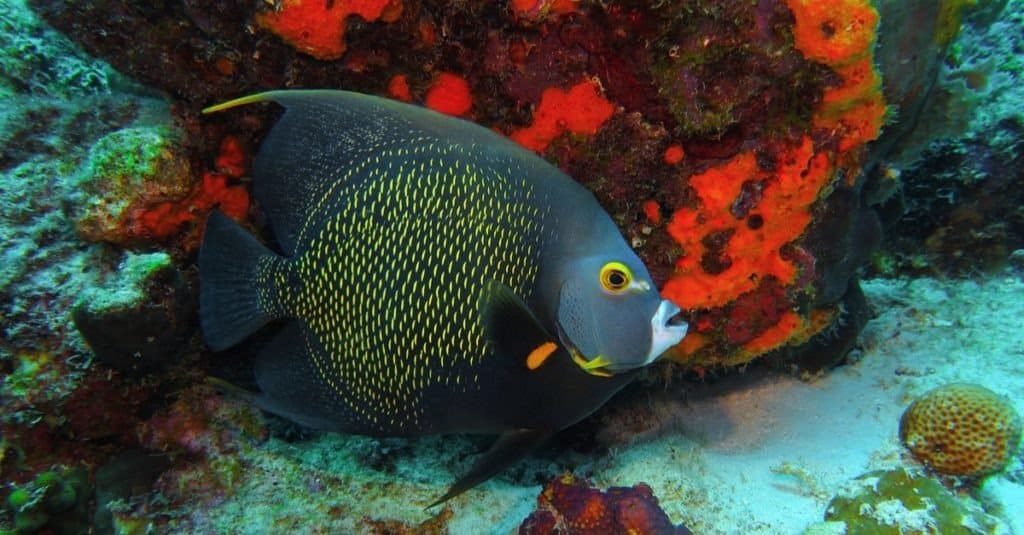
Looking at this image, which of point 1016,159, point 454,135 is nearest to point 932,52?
A: point 454,135

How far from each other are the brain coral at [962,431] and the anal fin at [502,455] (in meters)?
2.70

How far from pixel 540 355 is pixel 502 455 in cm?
40

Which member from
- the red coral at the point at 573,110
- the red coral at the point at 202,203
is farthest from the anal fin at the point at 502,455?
the red coral at the point at 202,203

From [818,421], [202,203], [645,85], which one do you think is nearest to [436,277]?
[645,85]

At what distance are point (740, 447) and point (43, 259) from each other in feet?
13.5

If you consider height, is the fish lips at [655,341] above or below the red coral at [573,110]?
below

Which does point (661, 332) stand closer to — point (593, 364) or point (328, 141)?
point (593, 364)

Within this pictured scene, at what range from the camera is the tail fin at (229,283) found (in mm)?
1981

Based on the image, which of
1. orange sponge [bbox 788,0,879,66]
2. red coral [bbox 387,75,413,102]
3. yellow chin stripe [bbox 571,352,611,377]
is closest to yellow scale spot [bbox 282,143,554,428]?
yellow chin stripe [bbox 571,352,611,377]

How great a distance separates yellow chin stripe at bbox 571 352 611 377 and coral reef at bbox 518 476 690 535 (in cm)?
69

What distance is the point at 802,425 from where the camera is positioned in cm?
361

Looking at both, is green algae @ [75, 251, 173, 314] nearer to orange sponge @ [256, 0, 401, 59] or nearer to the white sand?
orange sponge @ [256, 0, 401, 59]

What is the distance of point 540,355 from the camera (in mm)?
1666

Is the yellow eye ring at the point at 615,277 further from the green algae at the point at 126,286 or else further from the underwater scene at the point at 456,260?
the green algae at the point at 126,286
